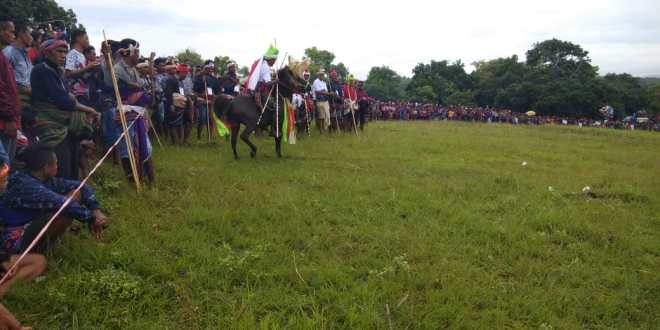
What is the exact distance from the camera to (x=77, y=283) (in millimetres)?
3924

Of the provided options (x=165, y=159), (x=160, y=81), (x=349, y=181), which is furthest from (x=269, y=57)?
(x=349, y=181)

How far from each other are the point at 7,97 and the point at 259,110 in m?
5.95

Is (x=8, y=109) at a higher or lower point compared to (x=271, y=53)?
lower

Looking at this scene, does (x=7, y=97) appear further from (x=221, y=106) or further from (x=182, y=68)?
(x=182, y=68)

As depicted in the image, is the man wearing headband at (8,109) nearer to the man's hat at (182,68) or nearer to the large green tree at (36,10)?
the man's hat at (182,68)

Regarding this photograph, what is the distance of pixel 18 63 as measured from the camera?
5.72m

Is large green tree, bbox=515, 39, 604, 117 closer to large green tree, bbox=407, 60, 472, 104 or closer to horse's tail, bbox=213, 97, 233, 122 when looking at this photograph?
large green tree, bbox=407, 60, 472, 104

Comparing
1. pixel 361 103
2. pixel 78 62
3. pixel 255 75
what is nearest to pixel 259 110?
pixel 255 75

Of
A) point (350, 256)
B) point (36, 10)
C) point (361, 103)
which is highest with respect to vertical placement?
point (36, 10)

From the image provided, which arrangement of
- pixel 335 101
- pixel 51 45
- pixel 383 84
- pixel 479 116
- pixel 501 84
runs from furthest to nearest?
pixel 383 84 → pixel 501 84 → pixel 479 116 → pixel 335 101 → pixel 51 45

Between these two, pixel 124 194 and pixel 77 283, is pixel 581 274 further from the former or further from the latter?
pixel 124 194

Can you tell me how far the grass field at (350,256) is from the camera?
12.7 feet

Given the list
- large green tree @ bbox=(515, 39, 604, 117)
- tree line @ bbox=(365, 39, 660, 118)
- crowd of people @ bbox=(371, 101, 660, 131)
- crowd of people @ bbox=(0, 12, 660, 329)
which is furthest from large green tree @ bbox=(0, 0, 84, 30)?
large green tree @ bbox=(515, 39, 604, 117)

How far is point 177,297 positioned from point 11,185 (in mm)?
1849
